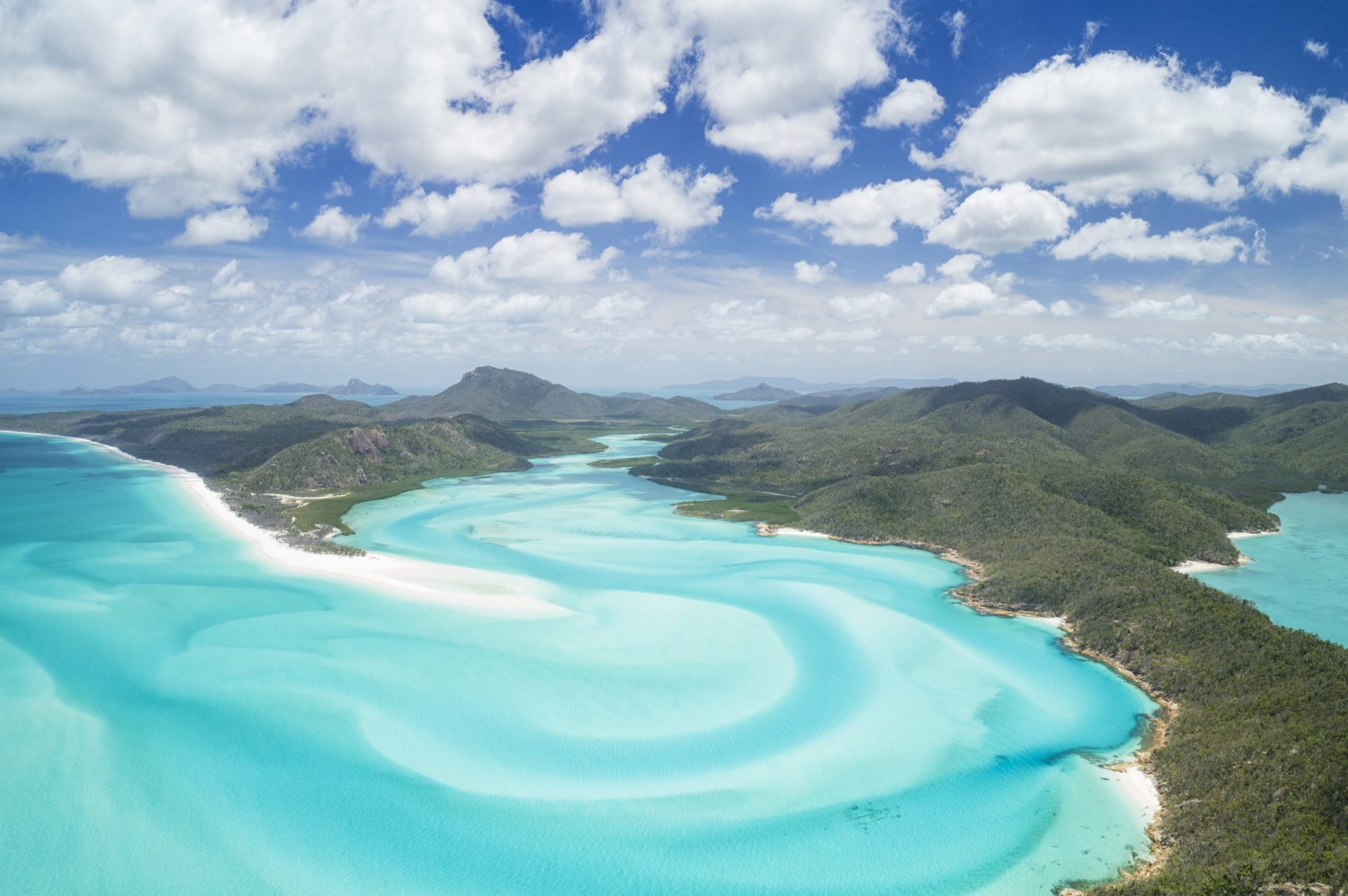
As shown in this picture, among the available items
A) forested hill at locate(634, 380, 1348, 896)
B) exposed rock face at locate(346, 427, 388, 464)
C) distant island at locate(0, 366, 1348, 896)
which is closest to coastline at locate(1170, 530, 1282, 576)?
distant island at locate(0, 366, 1348, 896)

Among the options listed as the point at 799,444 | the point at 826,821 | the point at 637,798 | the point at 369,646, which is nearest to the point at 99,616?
the point at 369,646

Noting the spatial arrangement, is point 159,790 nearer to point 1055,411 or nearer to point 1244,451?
point 1055,411

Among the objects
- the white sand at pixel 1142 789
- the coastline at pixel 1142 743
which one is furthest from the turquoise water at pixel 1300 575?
the white sand at pixel 1142 789

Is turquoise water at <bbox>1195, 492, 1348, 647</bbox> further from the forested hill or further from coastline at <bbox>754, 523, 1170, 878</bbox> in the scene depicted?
coastline at <bbox>754, 523, 1170, 878</bbox>

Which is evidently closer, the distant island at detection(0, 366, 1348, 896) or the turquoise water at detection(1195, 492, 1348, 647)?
the distant island at detection(0, 366, 1348, 896)

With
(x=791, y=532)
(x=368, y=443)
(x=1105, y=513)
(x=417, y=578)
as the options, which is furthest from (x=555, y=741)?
(x=368, y=443)

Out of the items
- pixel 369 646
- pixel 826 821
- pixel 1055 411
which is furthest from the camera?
pixel 1055 411

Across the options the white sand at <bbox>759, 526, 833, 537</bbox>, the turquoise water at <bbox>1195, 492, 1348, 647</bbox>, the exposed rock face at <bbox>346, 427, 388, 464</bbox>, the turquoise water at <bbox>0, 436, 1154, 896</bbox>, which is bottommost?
the turquoise water at <bbox>0, 436, 1154, 896</bbox>

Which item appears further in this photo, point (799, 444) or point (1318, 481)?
point (799, 444)
